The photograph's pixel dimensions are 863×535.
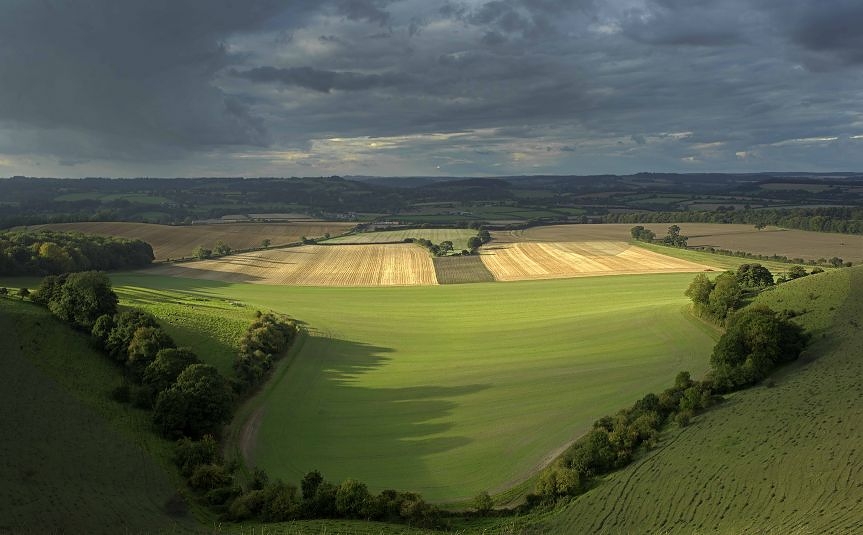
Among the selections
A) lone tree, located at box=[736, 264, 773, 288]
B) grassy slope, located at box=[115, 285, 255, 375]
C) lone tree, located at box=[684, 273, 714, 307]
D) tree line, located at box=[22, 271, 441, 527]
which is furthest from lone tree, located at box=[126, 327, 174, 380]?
lone tree, located at box=[736, 264, 773, 288]

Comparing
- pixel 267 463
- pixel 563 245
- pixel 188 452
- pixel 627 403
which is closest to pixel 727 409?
pixel 627 403

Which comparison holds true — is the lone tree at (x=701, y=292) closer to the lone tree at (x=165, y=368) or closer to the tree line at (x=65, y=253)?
the lone tree at (x=165, y=368)

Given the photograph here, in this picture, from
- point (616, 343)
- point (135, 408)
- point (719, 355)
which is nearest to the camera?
point (135, 408)

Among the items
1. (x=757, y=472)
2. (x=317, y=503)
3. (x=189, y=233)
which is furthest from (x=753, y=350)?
(x=189, y=233)

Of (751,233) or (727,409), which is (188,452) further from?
(751,233)

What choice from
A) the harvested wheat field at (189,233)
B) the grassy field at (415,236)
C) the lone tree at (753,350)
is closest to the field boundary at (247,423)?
the lone tree at (753,350)

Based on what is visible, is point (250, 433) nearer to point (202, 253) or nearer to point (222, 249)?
point (202, 253)
